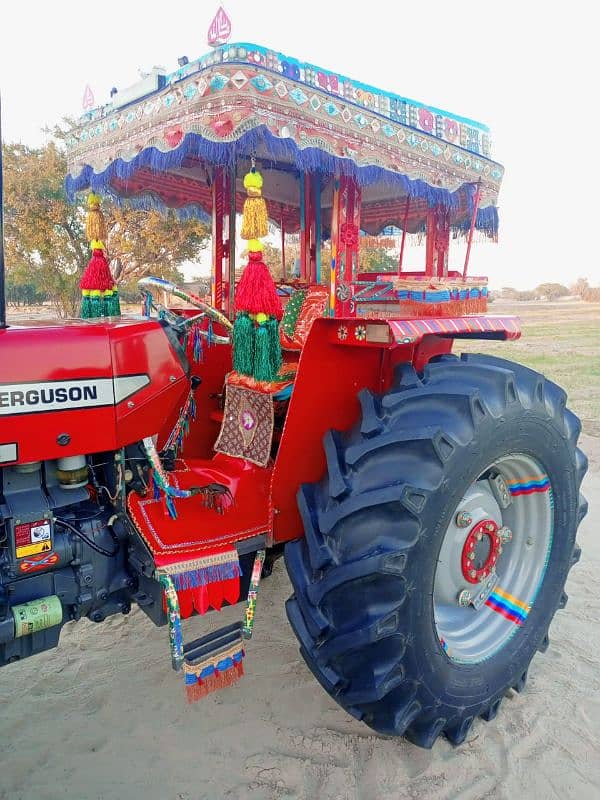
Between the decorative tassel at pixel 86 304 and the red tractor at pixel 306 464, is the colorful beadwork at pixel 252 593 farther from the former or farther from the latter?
the decorative tassel at pixel 86 304

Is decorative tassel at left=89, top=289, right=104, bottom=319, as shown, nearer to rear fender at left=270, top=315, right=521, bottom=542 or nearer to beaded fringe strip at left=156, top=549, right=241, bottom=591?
rear fender at left=270, top=315, right=521, bottom=542

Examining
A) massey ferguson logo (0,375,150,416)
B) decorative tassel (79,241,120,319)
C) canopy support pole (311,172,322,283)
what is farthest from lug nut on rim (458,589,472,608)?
decorative tassel (79,241,120,319)

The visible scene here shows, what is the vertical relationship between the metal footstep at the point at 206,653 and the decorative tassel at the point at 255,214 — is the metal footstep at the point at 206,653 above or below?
below

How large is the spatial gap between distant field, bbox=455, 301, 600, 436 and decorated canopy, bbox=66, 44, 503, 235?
4.93 ft

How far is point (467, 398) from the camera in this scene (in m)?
2.00

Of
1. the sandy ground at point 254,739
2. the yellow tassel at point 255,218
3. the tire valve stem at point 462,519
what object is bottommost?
the sandy ground at point 254,739

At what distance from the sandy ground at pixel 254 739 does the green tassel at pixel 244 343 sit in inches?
52.2

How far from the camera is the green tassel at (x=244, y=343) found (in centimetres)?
232

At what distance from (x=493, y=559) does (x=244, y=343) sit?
1353 mm

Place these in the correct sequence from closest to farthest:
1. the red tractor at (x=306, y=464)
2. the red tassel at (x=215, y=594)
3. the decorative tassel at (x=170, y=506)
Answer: the red tractor at (x=306, y=464), the red tassel at (x=215, y=594), the decorative tassel at (x=170, y=506)

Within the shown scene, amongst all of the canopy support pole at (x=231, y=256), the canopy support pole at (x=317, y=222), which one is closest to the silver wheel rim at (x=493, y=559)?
the canopy support pole at (x=317, y=222)

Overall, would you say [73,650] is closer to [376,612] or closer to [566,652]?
[376,612]

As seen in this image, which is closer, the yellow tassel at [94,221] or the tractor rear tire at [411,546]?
the tractor rear tire at [411,546]

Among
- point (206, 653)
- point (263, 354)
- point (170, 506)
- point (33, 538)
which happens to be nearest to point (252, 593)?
point (206, 653)
